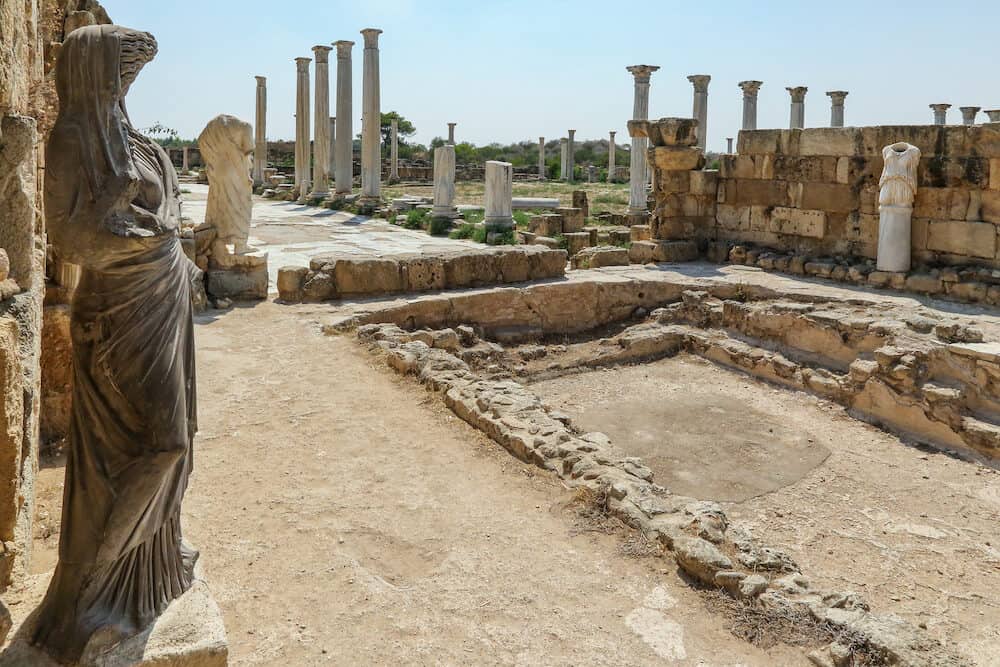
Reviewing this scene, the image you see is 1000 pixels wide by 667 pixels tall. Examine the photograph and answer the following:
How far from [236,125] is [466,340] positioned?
3.62m

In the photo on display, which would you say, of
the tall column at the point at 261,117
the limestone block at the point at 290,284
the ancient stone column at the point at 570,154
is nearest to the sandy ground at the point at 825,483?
the limestone block at the point at 290,284

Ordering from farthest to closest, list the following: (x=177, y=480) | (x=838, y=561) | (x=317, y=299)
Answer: (x=317, y=299)
(x=838, y=561)
(x=177, y=480)

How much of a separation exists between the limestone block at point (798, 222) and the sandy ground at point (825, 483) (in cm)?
443

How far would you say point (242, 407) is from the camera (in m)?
6.55

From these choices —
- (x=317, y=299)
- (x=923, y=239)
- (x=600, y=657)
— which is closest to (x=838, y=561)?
(x=600, y=657)

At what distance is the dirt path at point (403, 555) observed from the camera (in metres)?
3.59

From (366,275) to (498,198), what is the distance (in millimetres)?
7526

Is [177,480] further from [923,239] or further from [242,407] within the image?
[923,239]

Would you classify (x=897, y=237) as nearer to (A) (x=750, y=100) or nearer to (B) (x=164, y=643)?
(B) (x=164, y=643)

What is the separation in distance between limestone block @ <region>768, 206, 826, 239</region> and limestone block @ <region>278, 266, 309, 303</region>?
25.3ft

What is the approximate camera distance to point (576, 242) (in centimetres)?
1653

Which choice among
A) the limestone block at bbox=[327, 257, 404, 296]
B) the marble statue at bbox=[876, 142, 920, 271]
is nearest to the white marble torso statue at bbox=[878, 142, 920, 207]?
the marble statue at bbox=[876, 142, 920, 271]

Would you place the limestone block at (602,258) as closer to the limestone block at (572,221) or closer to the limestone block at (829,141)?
the limestone block at (829,141)

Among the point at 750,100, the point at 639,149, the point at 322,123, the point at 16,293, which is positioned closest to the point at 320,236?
the point at 639,149
